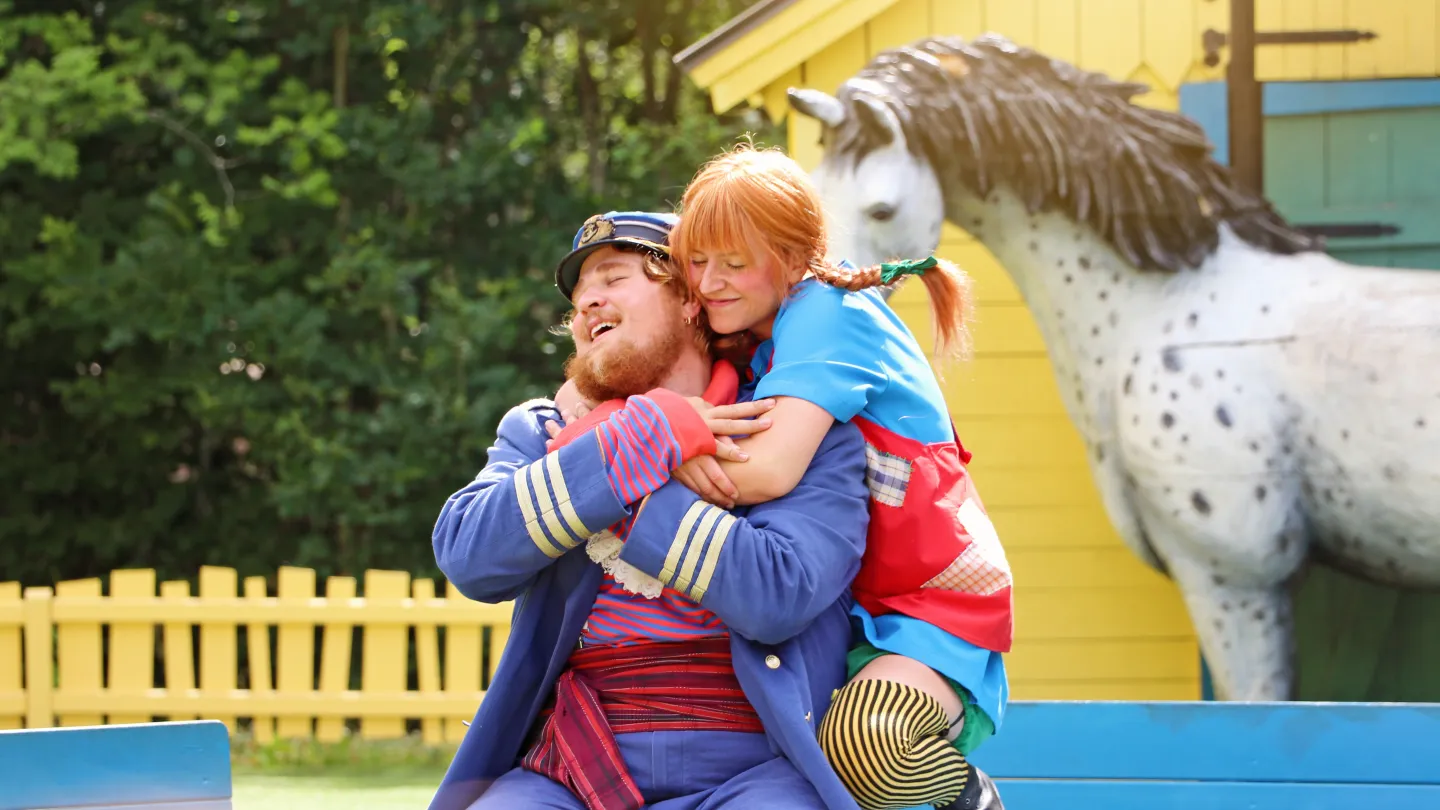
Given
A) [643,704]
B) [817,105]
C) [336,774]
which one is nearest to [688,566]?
[643,704]

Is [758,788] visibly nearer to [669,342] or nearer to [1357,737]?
[669,342]

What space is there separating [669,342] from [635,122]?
729 centimetres

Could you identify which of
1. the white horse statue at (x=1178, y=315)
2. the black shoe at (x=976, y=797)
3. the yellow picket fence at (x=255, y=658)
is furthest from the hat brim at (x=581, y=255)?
the yellow picket fence at (x=255, y=658)

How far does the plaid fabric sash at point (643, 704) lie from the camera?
1994mm

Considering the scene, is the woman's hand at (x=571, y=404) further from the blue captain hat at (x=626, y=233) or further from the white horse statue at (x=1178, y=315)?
the white horse statue at (x=1178, y=315)

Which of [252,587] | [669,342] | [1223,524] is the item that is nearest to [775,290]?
[669,342]

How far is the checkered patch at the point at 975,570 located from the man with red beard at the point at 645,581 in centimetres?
14

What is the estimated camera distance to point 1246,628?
4262mm

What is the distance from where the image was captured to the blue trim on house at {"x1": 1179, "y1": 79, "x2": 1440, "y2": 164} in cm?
459

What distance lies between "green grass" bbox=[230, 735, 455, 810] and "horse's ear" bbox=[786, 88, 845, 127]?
2476mm

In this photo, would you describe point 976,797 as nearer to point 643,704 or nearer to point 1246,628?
point 643,704

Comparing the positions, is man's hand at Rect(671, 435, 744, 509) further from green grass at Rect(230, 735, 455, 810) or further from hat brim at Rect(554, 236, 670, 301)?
green grass at Rect(230, 735, 455, 810)

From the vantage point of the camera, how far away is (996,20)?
16.0 ft

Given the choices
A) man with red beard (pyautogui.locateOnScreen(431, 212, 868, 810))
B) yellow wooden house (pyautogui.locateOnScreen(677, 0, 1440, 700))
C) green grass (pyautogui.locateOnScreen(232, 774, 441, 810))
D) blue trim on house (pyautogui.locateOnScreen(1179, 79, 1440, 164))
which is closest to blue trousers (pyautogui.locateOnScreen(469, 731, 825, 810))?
man with red beard (pyautogui.locateOnScreen(431, 212, 868, 810))
